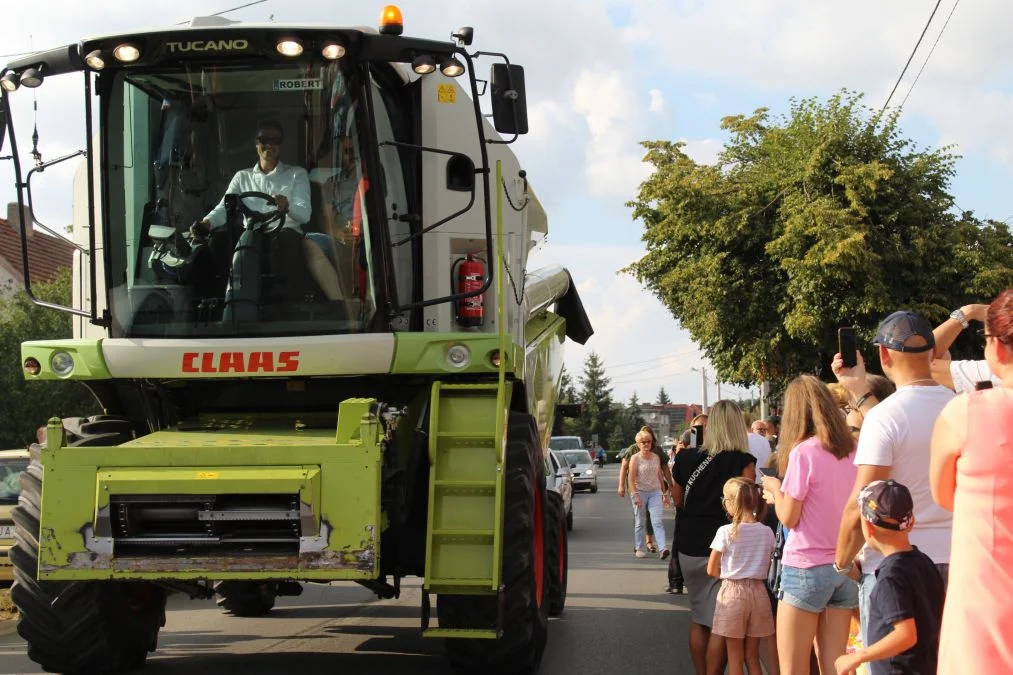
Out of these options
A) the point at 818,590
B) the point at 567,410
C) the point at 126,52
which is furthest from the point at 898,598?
the point at 567,410

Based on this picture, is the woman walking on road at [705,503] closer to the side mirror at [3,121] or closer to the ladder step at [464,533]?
the ladder step at [464,533]

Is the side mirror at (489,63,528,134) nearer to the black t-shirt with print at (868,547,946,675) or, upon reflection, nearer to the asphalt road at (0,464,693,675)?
the asphalt road at (0,464,693,675)

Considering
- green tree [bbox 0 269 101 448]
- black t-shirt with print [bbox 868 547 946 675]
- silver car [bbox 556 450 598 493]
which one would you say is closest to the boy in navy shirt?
black t-shirt with print [bbox 868 547 946 675]

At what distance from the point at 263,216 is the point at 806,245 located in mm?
21349

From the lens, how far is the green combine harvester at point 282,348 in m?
7.08

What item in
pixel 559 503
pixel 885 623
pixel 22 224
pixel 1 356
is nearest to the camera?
pixel 885 623

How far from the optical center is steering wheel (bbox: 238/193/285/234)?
7.96 meters

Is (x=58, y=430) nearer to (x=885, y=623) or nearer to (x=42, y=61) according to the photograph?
(x=42, y=61)

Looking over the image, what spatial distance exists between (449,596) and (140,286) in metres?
2.84

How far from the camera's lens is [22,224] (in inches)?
307

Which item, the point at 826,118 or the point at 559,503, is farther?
the point at 826,118

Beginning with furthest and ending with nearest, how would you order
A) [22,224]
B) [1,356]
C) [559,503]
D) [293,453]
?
1. [1,356]
2. [559,503]
3. [22,224]
4. [293,453]

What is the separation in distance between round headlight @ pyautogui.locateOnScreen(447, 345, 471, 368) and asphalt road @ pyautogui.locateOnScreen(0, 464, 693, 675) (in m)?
2.18

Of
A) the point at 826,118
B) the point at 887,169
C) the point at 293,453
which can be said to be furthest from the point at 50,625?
the point at 826,118
